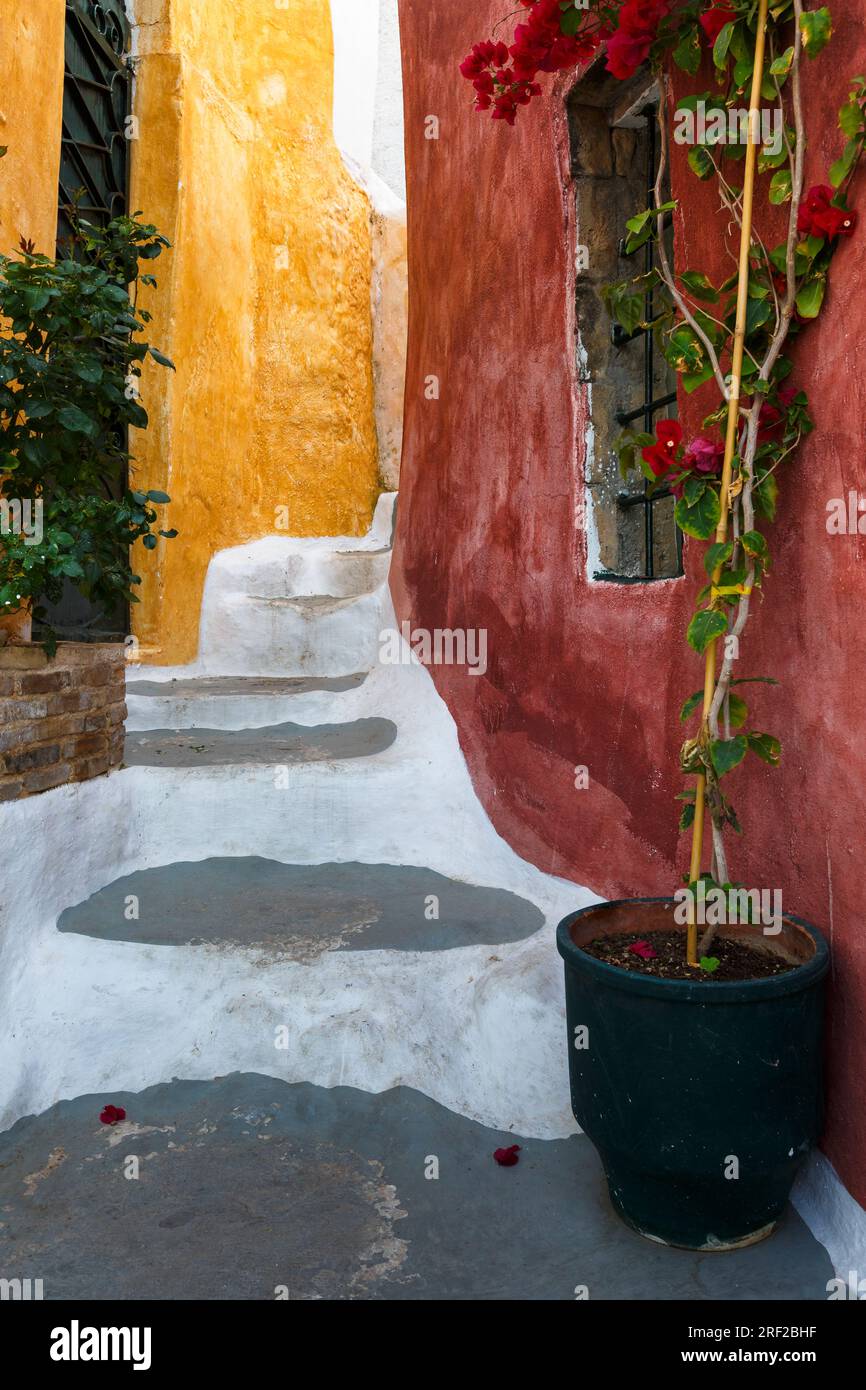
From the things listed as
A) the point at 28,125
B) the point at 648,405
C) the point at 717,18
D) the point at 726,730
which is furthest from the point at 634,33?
the point at 28,125

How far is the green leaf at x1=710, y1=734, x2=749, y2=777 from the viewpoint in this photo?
1860mm

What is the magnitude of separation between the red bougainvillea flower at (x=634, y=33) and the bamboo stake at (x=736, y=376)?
0.70ft

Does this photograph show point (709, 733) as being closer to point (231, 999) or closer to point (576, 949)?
point (576, 949)

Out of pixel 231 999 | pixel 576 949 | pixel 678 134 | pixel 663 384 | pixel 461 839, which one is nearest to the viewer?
pixel 576 949

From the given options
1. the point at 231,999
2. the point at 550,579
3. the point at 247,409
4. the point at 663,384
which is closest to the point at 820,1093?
the point at 231,999

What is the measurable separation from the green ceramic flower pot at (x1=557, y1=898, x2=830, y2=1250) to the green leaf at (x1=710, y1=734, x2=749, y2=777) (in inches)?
12.6

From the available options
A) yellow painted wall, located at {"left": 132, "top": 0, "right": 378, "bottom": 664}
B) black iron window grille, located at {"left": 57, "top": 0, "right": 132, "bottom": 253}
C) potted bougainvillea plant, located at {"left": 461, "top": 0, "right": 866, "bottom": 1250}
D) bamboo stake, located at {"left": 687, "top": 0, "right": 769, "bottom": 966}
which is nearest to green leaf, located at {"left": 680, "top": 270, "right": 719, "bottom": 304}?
potted bougainvillea plant, located at {"left": 461, "top": 0, "right": 866, "bottom": 1250}

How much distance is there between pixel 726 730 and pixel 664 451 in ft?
1.79

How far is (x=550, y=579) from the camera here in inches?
130

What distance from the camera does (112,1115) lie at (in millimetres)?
2311

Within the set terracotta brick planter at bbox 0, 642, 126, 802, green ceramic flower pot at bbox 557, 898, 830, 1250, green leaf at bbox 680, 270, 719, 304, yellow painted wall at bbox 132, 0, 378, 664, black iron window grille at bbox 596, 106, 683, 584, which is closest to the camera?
green ceramic flower pot at bbox 557, 898, 830, 1250

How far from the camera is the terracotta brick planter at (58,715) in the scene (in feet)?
9.29

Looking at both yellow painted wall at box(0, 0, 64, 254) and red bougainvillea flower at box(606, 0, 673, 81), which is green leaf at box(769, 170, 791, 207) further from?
yellow painted wall at box(0, 0, 64, 254)

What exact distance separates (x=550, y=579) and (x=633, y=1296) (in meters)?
2.05
